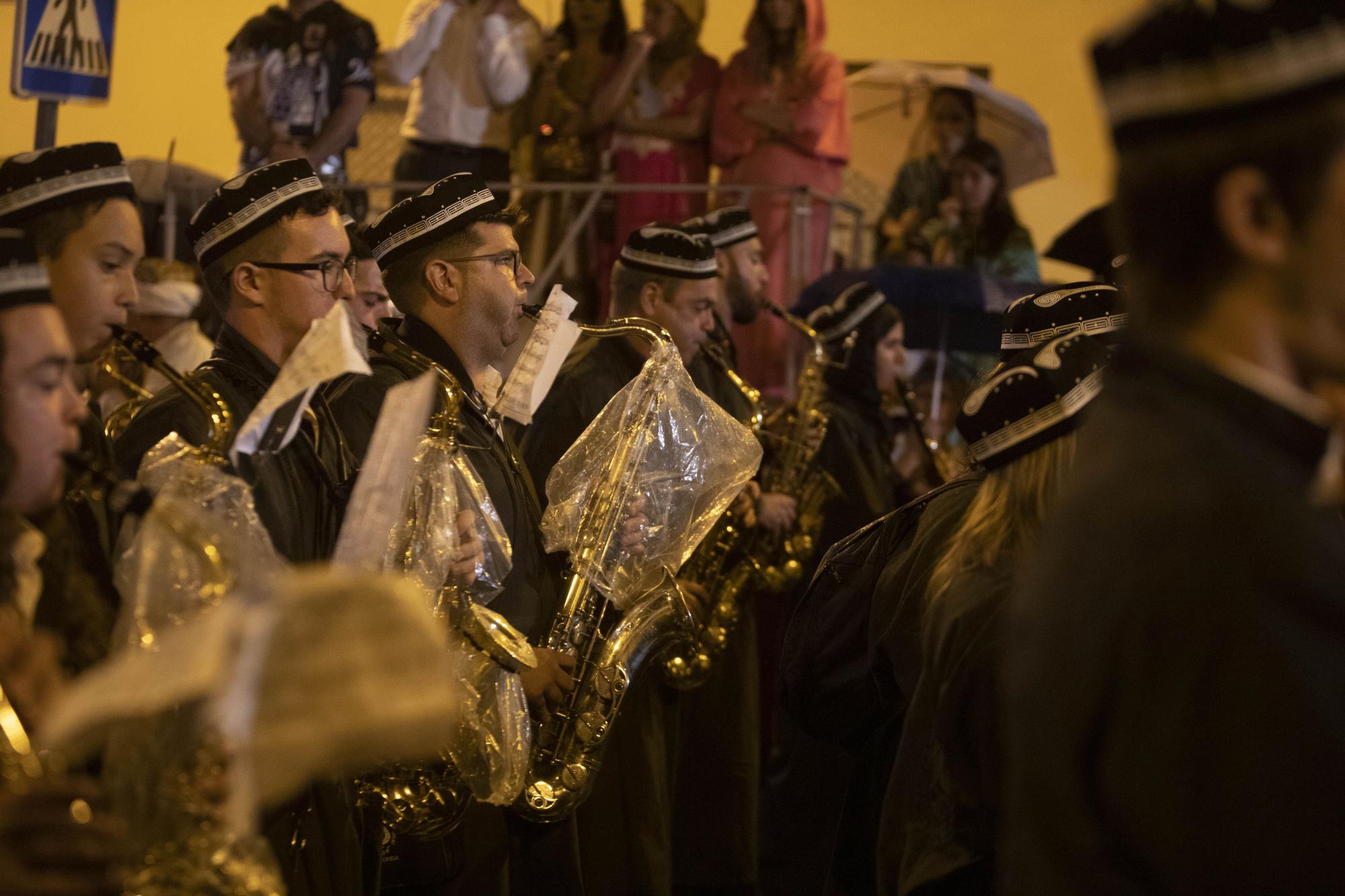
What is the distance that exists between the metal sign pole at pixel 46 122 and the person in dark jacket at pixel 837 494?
2.84m

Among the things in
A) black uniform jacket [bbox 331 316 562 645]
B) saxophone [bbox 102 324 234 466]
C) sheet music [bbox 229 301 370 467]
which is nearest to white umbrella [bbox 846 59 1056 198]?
black uniform jacket [bbox 331 316 562 645]

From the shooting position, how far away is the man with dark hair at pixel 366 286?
4824 mm

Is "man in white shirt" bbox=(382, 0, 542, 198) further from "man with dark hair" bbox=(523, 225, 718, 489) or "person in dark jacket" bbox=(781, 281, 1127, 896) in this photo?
"person in dark jacket" bbox=(781, 281, 1127, 896)

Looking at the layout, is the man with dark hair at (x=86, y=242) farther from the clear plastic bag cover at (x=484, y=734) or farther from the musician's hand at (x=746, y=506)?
the musician's hand at (x=746, y=506)

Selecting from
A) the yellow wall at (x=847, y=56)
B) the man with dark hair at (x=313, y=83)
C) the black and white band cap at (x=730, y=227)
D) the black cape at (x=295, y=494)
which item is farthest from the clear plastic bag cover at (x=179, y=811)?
the yellow wall at (x=847, y=56)

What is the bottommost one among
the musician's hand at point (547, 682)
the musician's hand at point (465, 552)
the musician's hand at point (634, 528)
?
the musician's hand at point (547, 682)

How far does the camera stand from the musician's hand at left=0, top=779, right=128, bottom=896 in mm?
1719

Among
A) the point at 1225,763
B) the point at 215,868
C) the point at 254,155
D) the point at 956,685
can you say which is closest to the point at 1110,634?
the point at 1225,763

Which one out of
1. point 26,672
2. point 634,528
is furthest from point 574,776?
point 26,672

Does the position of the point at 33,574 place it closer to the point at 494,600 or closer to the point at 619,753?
the point at 494,600

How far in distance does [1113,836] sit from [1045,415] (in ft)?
4.01

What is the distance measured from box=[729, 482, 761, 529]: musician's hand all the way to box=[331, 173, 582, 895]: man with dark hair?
1.22 m

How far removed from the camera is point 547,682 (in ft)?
12.4

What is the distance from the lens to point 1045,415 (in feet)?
8.58
